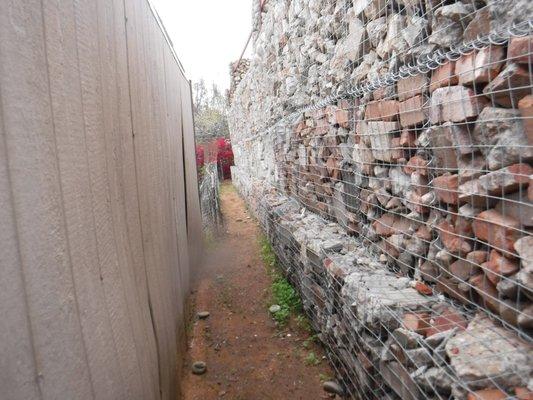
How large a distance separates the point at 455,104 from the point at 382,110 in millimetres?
640

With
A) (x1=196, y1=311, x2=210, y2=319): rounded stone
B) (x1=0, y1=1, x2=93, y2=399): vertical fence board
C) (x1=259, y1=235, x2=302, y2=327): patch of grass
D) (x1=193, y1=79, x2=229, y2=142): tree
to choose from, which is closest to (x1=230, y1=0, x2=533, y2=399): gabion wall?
(x1=259, y1=235, x2=302, y2=327): patch of grass

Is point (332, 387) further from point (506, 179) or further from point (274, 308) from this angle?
point (506, 179)

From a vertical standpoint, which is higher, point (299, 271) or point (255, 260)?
point (299, 271)

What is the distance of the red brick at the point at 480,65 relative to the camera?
1.38 m

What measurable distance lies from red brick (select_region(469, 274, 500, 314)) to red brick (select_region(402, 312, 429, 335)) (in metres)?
0.24

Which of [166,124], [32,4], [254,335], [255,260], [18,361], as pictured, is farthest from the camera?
[255,260]

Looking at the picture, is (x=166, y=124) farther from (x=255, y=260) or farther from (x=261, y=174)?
(x=261, y=174)

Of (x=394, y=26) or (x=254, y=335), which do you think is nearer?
(x=394, y=26)

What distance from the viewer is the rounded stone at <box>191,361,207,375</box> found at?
3.00 meters

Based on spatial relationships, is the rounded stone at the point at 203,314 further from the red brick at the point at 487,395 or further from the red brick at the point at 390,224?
the red brick at the point at 487,395

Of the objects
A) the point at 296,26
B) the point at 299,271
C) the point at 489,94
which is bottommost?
the point at 299,271

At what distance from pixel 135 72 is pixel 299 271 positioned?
238cm

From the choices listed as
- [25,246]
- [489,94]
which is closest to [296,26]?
[489,94]

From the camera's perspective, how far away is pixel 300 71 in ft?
13.0
